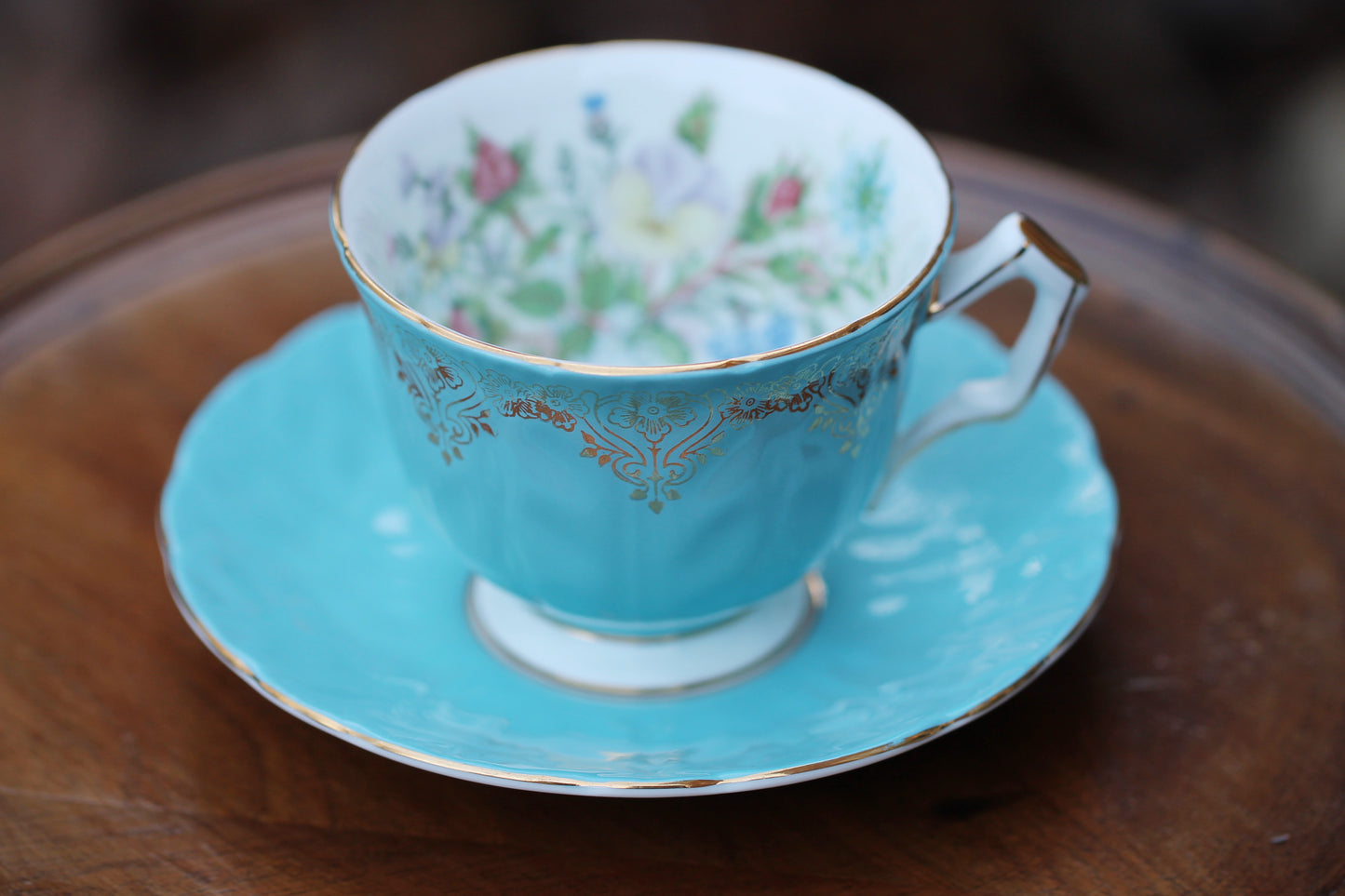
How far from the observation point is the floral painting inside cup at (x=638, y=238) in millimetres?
683

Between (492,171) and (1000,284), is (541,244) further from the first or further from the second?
(1000,284)

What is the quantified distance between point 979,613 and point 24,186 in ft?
5.84

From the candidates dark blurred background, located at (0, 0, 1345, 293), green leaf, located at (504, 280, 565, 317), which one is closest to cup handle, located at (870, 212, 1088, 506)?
green leaf, located at (504, 280, 565, 317)

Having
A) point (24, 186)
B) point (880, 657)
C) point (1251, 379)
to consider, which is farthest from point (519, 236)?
point (24, 186)

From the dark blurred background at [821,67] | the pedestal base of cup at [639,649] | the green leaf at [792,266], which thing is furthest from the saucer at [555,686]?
the dark blurred background at [821,67]

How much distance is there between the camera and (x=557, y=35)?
218 cm

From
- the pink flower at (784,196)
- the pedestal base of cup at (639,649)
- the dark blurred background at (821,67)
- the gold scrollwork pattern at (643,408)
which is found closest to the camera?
the gold scrollwork pattern at (643,408)

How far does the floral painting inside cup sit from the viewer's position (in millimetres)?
683

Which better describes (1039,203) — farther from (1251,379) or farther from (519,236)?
(519,236)

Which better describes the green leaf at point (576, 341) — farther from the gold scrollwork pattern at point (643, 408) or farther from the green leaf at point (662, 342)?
the gold scrollwork pattern at point (643, 408)

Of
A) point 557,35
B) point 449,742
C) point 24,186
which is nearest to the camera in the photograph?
point 449,742

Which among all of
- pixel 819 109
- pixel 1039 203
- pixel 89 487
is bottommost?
pixel 89 487

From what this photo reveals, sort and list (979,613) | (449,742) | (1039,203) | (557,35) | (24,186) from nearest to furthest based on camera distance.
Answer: (449,742)
(979,613)
(1039,203)
(24,186)
(557,35)

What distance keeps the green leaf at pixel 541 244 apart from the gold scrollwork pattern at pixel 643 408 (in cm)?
22
